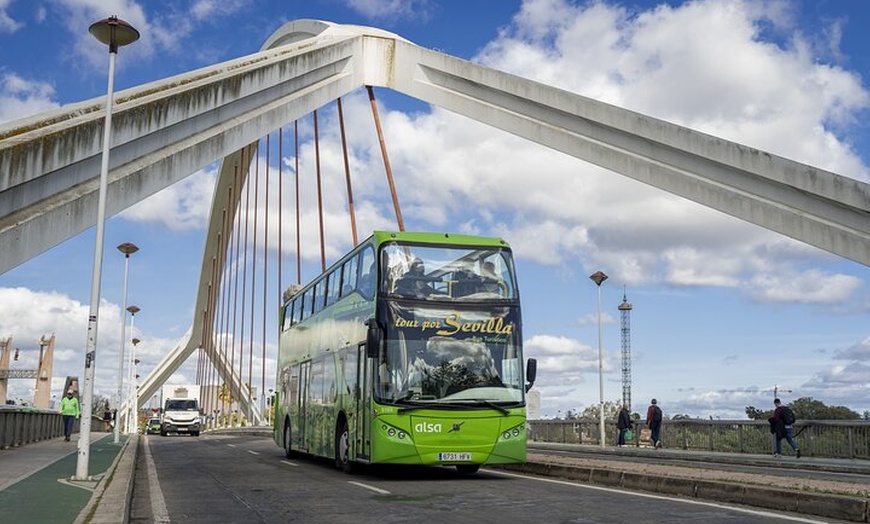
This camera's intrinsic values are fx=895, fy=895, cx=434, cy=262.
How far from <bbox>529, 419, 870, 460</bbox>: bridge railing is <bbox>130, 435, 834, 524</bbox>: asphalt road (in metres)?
10.2

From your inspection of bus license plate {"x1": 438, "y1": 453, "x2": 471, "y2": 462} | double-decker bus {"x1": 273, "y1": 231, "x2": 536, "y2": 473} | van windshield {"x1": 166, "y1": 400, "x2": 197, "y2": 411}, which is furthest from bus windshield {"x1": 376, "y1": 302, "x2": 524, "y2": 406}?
van windshield {"x1": 166, "y1": 400, "x2": 197, "y2": 411}

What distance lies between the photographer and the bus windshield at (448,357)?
564 inches

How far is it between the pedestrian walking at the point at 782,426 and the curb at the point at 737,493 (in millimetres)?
9695

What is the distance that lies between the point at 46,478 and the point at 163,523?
524cm

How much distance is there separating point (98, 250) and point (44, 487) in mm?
3937

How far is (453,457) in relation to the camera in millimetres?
14234

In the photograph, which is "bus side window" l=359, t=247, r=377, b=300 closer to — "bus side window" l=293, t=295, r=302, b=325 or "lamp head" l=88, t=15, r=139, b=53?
"lamp head" l=88, t=15, r=139, b=53

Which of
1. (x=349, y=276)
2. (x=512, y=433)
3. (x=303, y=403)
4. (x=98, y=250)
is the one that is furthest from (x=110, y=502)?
(x=303, y=403)

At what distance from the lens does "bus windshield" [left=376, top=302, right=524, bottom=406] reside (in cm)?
1433

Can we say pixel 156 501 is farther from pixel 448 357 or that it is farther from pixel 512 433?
pixel 512 433

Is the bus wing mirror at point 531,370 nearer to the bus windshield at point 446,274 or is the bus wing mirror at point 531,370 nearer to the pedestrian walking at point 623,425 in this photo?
the bus windshield at point 446,274

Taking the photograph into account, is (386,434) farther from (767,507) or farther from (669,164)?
(669,164)

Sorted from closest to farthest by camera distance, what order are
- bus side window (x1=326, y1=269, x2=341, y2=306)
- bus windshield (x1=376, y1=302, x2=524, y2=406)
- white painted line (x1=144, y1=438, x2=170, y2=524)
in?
1. white painted line (x1=144, y1=438, x2=170, y2=524)
2. bus windshield (x1=376, y1=302, x2=524, y2=406)
3. bus side window (x1=326, y1=269, x2=341, y2=306)

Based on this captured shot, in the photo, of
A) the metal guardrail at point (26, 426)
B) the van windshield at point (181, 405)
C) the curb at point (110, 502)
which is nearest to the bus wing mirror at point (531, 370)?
the curb at point (110, 502)
